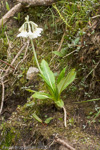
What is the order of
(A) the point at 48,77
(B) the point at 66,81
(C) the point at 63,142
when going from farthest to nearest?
1. (A) the point at 48,77
2. (B) the point at 66,81
3. (C) the point at 63,142

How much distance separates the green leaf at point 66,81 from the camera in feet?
6.19

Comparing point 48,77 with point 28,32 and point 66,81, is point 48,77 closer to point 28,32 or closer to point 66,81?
point 66,81

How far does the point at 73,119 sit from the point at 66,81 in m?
0.39

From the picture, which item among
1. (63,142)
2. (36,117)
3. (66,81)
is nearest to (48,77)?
(66,81)

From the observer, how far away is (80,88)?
2105 mm

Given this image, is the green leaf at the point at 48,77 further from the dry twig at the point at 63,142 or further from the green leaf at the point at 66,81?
the dry twig at the point at 63,142

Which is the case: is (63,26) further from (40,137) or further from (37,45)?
(40,137)

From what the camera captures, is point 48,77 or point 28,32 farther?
point 48,77

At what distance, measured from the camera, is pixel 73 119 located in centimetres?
193

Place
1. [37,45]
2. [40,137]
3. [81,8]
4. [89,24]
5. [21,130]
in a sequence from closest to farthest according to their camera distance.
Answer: [40,137] → [21,130] → [89,24] → [81,8] → [37,45]

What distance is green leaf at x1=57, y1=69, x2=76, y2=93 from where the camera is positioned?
74.3 inches

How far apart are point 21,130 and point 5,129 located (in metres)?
0.19

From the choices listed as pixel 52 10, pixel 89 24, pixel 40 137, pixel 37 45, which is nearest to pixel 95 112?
pixel 40 137

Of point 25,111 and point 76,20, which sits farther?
point 76,20
